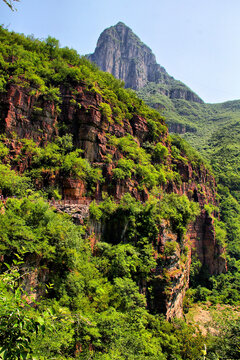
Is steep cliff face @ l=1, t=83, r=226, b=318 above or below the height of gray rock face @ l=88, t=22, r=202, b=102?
below

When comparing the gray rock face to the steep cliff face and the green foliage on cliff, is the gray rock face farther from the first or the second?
the green foliage on cliff

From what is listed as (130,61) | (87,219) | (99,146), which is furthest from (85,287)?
(130,61)

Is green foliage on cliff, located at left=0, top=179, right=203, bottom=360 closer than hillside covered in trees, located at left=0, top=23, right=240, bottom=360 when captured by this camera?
Yes

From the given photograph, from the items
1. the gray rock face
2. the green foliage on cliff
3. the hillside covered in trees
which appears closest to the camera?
the green foliage on cliff

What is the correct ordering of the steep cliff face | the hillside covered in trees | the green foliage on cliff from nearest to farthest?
the green foliage on cliff, the hillside covered in trees, the steep cliff face

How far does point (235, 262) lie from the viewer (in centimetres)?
4872

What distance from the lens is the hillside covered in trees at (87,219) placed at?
1196 centimetres

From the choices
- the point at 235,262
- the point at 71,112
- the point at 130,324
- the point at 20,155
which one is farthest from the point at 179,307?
the point at 235,262

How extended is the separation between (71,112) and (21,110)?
648 centimetres

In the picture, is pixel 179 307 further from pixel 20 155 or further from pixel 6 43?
pixel 6 43

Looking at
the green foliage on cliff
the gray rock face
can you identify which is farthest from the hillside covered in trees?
the gray rock face

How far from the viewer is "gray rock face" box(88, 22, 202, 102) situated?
148 metres

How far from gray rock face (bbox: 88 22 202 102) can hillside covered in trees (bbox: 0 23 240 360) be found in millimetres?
123732

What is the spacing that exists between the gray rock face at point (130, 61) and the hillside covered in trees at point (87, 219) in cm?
12373
